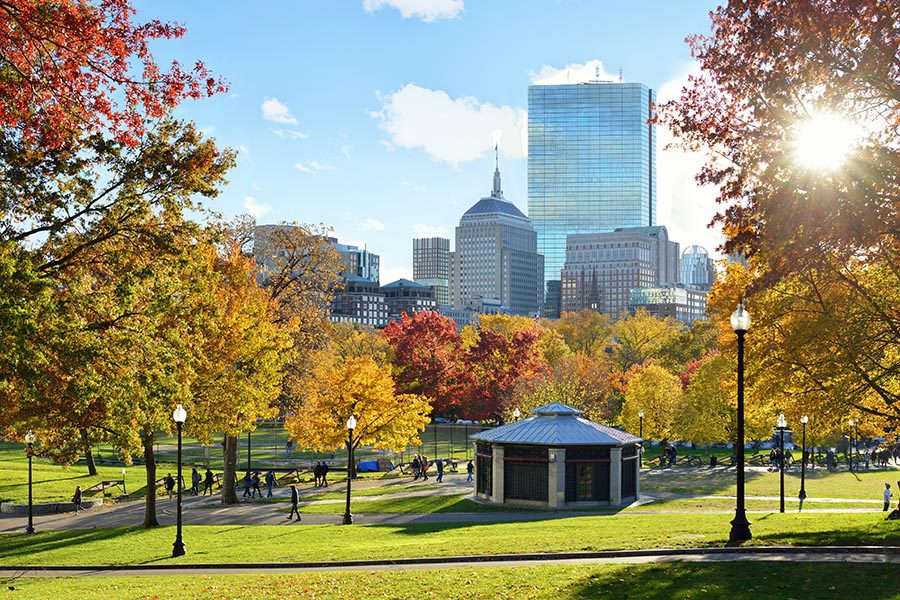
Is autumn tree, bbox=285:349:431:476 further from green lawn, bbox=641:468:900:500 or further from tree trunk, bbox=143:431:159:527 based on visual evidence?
tree trunk, bbox=143:431:159:527

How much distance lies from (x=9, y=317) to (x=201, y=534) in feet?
54.4

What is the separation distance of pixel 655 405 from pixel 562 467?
28553mm

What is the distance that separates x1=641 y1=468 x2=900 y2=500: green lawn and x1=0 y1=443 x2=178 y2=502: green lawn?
92.3 feet

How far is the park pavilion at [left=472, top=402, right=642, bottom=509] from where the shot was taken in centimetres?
3828

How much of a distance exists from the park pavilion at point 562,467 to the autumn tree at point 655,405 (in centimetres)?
2506

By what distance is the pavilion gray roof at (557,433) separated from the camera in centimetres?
3850

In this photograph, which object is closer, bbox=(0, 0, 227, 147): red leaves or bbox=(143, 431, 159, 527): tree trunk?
bbox=(0, 0, 227, 147): red leaves

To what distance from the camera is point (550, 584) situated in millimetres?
15719

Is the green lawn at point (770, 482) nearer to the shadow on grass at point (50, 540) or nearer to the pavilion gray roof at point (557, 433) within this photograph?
the pavilion gray roof at point (557, 433)

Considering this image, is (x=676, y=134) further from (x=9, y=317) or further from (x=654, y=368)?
(x=654, y=368)

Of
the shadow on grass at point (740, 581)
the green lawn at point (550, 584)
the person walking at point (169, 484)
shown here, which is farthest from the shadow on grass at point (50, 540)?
the shadow on grass at point (740, 581)

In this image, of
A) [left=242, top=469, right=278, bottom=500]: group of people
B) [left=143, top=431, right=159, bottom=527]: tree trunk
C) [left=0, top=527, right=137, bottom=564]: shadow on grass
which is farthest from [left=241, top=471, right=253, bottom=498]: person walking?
[left=0, top=527, right=137, bottom=564]: shadow on grass

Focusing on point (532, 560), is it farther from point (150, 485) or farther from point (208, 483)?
point (208, 483)

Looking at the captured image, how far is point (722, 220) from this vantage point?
1955cm
